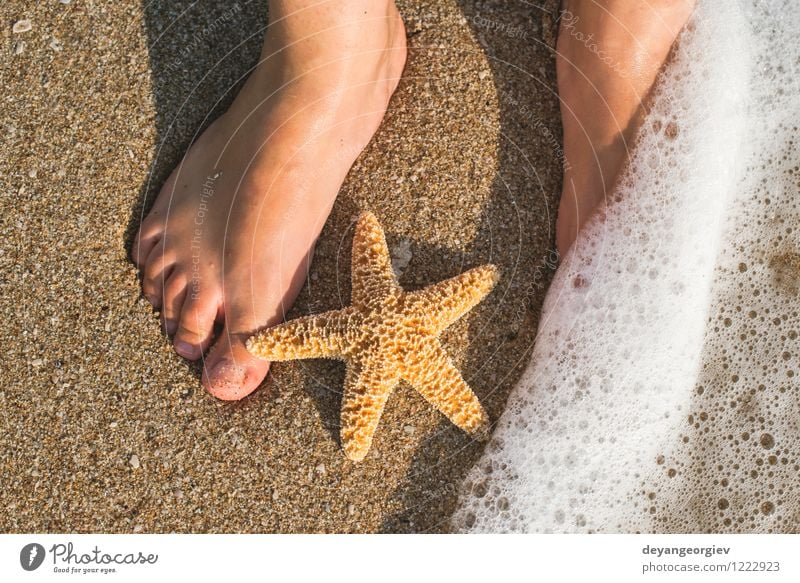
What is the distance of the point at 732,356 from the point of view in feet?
7.25

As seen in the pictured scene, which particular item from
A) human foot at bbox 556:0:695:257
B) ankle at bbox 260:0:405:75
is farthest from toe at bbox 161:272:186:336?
human foot at bbox 556:0:695:257

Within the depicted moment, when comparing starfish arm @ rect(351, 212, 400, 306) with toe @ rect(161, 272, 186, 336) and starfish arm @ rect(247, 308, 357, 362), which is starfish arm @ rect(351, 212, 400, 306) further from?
toe @ rect(161, 272, 186, 336)

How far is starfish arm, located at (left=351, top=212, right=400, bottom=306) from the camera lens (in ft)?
6.37

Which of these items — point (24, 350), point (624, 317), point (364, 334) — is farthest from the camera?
point (624, 317)

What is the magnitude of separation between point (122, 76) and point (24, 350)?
37.2 inches

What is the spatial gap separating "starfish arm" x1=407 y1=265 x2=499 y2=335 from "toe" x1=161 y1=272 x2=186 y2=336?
2.50ft

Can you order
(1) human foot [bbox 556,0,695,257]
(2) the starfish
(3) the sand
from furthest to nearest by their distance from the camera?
(1) human foot [bbox 556,0,695,257], (3) the sand, (2) the starfish

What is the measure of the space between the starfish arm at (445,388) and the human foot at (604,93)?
1.88 feet

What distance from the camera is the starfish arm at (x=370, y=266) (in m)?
1.94

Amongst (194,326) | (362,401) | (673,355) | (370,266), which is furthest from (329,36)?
(673,355)

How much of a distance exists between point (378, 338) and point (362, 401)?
20cm

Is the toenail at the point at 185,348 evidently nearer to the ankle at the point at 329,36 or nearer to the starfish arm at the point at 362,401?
the starfish arm at the point at 362,401

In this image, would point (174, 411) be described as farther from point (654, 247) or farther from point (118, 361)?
point (654, 247)

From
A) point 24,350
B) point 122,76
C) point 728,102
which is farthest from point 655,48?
point 24,350
